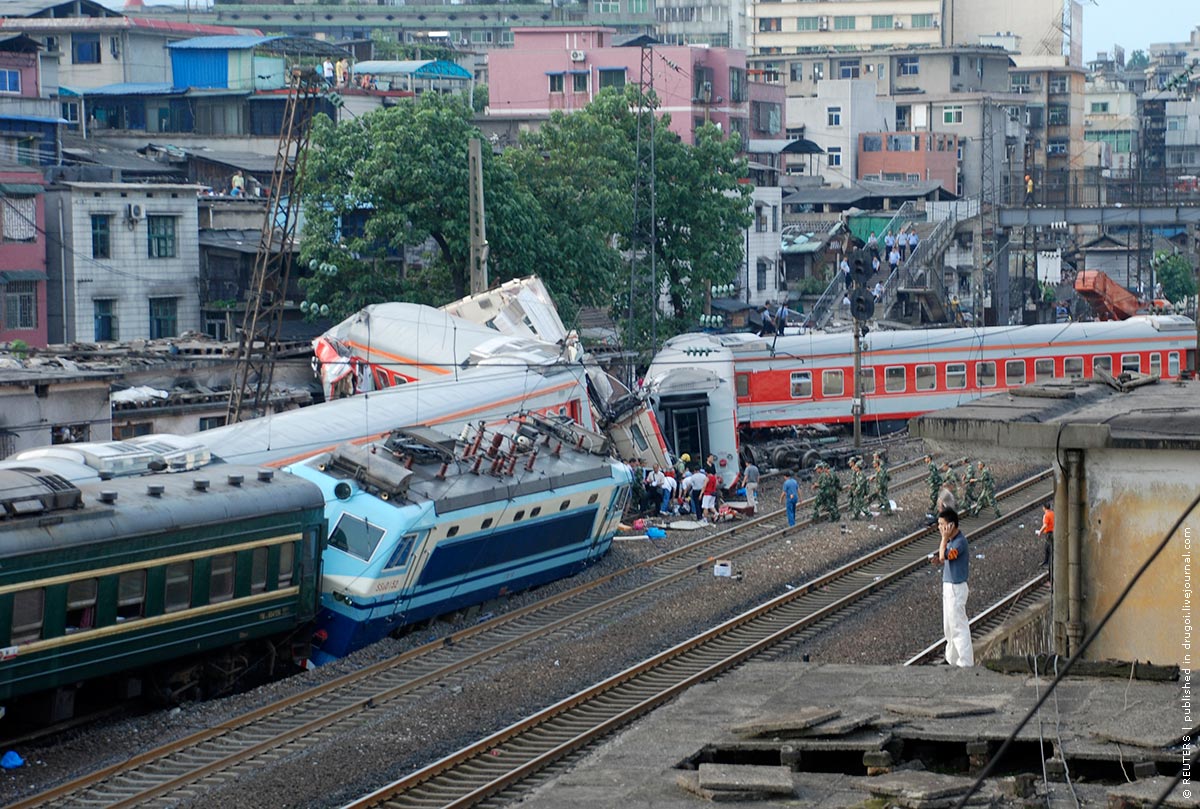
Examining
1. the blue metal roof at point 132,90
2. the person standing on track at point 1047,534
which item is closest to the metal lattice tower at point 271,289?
the person standing on track at point 1047,534

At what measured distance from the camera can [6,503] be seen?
17.0m

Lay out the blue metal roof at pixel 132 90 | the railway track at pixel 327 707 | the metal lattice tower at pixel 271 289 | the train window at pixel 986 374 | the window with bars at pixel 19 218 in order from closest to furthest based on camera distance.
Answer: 1. the railway track at pixel 327 707
2. the metal lattice tower at pixel 271 289
3. the window with bars at pixel 19 218
4. the train window at pixel 986 374
5. the blue metal roof at pixel 132 90

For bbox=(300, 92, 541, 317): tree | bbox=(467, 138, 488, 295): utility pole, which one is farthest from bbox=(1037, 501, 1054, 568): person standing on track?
bbox=(300, 92, 541, 317): tree

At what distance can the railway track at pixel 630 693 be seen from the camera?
51.6 feet

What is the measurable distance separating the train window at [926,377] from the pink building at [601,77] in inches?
1102

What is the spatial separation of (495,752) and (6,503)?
18.0ft

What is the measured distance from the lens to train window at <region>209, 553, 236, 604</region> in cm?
1927

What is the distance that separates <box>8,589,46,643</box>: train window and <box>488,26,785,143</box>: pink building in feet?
184

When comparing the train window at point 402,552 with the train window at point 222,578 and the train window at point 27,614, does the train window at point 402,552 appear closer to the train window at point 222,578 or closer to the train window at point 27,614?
the train window at point 222,578

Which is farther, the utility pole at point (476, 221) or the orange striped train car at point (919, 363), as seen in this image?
the orange striped train car at point (919, 363)

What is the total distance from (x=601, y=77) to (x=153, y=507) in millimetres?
56912

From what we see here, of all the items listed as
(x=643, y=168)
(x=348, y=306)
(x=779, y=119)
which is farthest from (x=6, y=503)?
(x=779, y=119)

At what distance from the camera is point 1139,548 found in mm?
15047

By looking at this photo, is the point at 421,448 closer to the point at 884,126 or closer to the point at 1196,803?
the point at 1196,803
